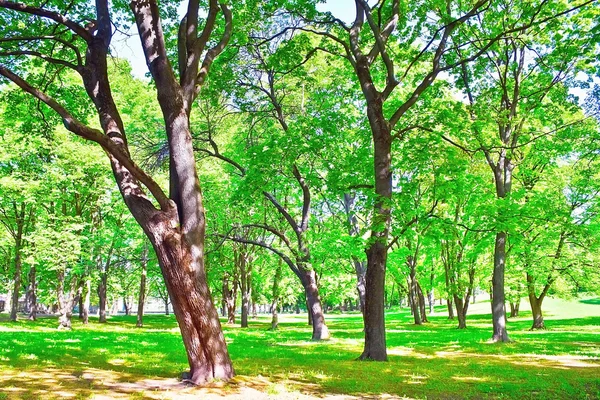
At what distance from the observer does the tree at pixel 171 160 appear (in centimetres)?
738

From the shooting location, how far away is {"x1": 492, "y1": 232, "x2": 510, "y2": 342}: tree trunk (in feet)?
58.7

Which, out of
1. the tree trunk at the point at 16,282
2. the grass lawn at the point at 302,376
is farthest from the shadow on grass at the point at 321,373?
the tree trunk at the point at 16,282

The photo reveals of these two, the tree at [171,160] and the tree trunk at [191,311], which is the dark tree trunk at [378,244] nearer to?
the tree at [171,160]

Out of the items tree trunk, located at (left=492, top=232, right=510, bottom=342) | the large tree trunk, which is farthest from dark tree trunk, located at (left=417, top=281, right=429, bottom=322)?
tree trunk, located at (left=492, top=232, right=510, bottom=342)

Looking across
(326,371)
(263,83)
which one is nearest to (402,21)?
(263,83)

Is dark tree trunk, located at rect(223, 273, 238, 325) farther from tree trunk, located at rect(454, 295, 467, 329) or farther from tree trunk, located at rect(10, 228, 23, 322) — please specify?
tree trunk, located at rect(454, 295, 467, 329)

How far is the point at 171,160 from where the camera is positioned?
8.30 metres

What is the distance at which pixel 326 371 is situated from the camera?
31.7 ft

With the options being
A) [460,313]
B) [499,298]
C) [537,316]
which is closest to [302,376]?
[499,298]

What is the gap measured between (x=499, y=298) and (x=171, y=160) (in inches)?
622

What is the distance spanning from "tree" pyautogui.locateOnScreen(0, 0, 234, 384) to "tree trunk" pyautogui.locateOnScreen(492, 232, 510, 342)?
568 inches

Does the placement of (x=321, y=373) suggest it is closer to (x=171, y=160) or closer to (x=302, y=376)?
(x=302, y=376)

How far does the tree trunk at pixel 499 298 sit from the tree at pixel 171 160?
1442 centimetres

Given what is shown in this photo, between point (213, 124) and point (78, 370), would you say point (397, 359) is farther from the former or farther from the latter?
point (213, 124)
